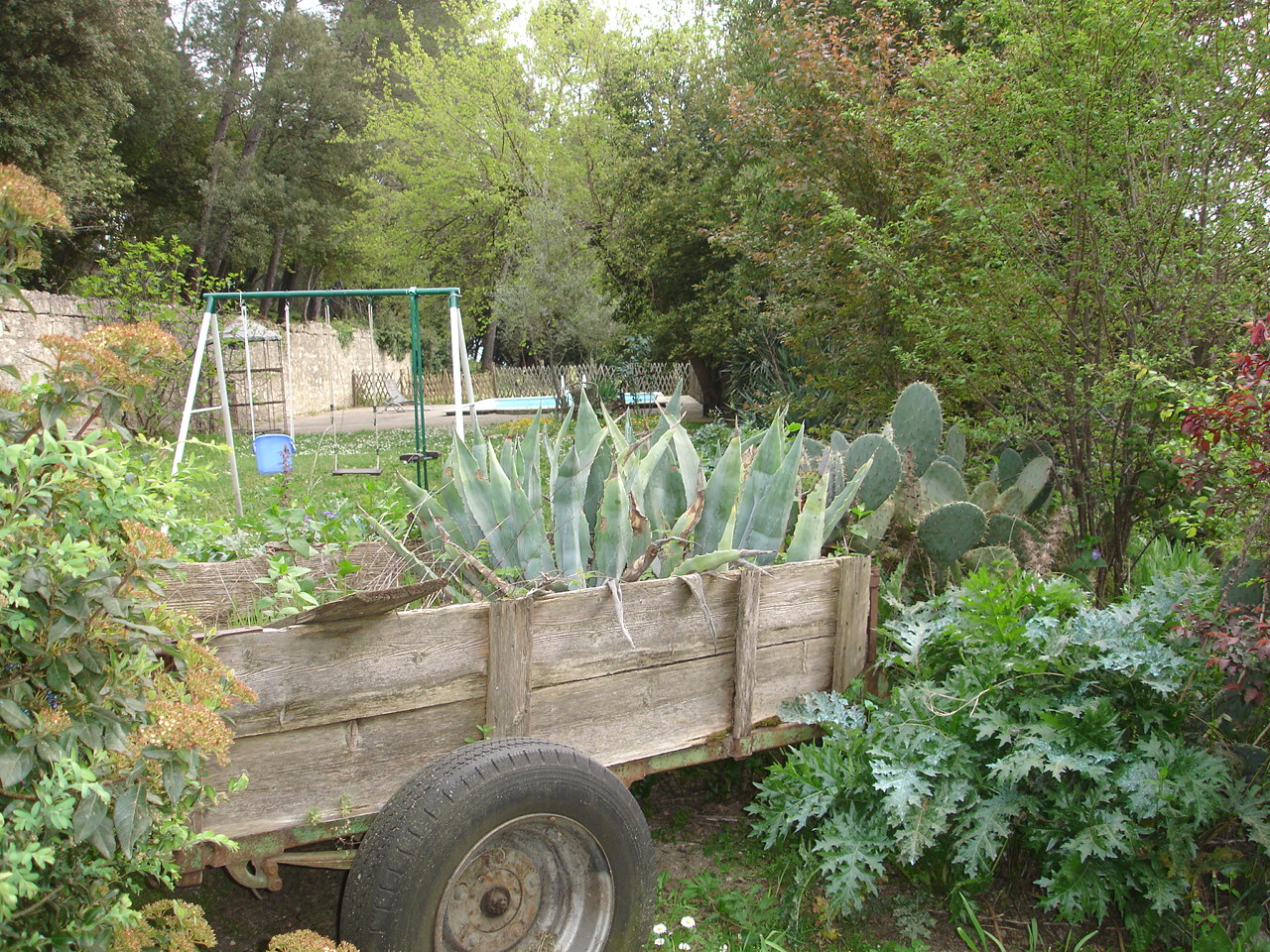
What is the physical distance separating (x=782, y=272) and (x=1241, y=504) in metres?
5.89

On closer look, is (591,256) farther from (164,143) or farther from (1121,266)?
(1121,266)

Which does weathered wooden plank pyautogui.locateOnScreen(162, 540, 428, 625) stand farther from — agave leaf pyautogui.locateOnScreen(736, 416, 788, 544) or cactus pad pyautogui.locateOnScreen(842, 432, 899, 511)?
cactus pad pyautogui.locateOnScreen(842, 432, 899, 511)

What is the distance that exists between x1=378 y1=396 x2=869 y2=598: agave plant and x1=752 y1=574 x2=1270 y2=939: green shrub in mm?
550

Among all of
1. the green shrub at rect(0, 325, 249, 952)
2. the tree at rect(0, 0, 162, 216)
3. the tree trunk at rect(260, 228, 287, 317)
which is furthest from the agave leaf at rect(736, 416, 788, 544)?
the tree trunk at rect(260, 228, 287, 317)

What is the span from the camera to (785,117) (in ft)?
26.9

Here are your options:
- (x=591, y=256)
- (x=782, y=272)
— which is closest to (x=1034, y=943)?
(x=782, y=272)

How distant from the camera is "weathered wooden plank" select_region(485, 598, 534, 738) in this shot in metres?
2.02

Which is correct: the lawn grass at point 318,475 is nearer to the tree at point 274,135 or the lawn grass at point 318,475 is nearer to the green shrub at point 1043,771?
the green shrub at point 1043,771

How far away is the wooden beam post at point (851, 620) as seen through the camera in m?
2.60

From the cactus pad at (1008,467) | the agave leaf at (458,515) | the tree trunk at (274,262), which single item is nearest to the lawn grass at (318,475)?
the agave leaf at (458,515)

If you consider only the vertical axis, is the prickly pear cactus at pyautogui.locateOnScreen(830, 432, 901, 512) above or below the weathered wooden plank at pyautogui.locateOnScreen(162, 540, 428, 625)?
above

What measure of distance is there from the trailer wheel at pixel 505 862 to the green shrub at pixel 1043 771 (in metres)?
0.62

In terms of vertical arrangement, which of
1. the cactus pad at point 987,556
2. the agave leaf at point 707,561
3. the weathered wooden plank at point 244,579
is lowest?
the cactus pad at point 987,556

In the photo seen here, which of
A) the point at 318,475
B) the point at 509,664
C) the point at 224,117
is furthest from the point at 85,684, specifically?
the point at 224,117
